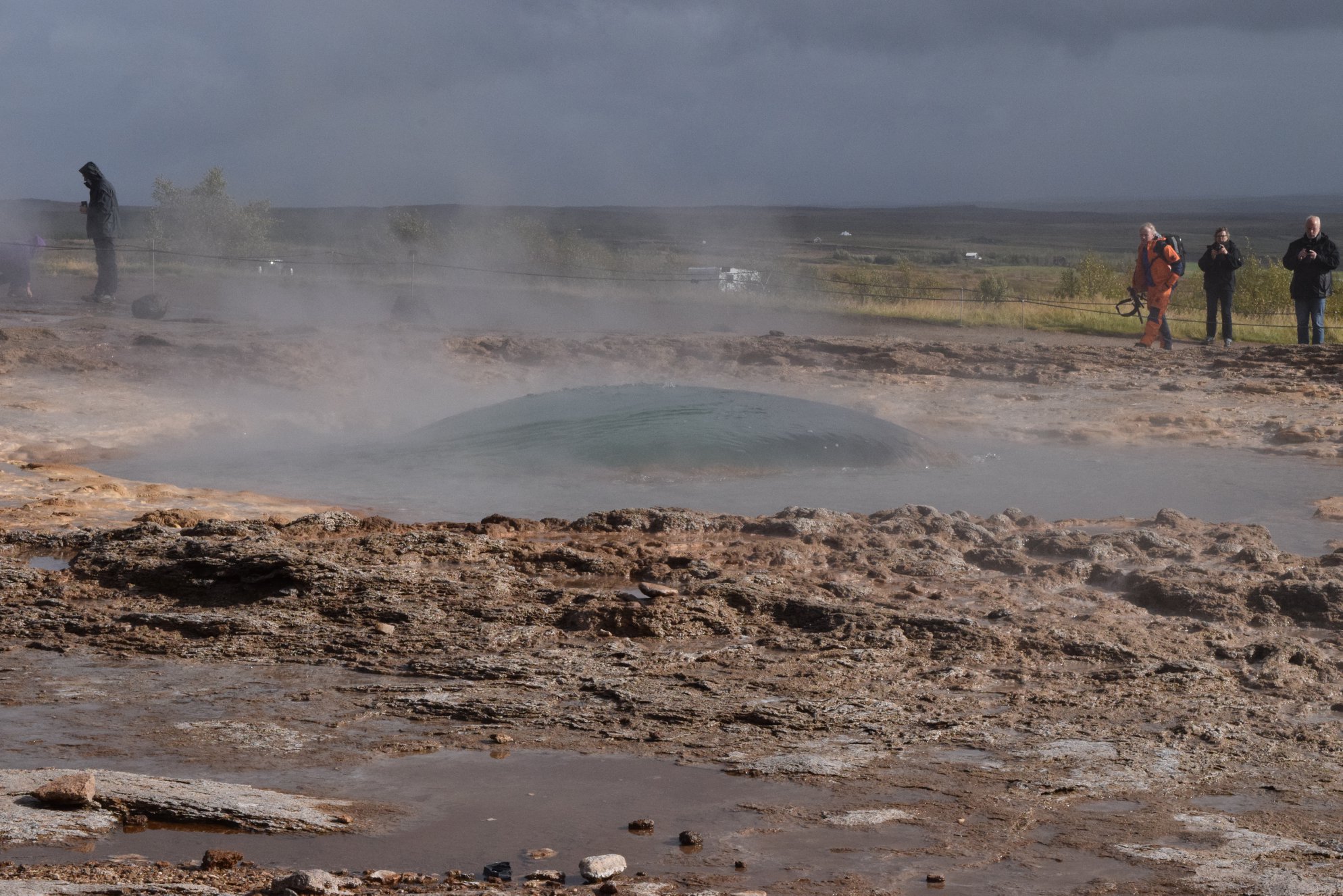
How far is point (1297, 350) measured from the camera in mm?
14938

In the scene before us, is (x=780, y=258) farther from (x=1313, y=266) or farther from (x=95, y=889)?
(x=95, y=889)

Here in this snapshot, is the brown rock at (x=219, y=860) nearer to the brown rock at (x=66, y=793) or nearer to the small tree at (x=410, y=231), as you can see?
the brown rock at (x=66, y=793)

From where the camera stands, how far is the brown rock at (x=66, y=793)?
3.22 m

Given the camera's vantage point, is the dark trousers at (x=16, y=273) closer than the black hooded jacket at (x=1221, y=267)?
No

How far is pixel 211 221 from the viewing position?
134 feet

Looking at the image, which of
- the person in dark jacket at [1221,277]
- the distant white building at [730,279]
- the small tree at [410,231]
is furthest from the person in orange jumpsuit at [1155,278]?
the small tree at [410,231]

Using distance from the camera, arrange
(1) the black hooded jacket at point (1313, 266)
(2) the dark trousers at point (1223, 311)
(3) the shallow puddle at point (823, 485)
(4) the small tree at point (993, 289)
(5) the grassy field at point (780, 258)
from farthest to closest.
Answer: (4) the small tree at point (993, 289), (5) the grassy field at point (780, 258), (2) the dark trousers at point (1223, 311), (1) the black hooded jacket at point (1313, 266), (3) the shallow puddle at point (823, 485)

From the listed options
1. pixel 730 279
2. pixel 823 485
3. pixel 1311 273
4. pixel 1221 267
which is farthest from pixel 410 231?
pixel 823 485

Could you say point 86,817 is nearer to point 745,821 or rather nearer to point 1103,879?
point 745,821

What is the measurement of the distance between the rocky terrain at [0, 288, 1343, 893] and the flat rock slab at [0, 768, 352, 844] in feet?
0.57

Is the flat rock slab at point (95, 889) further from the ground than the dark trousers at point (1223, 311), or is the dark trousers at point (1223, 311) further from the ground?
the dark trousers at point (1223, 311)

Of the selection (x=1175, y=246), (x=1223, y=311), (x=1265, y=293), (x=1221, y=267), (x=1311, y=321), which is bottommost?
(x=1311, y=321)

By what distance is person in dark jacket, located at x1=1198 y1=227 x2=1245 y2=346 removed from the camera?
16188 millimetres

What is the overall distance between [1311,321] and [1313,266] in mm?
906
